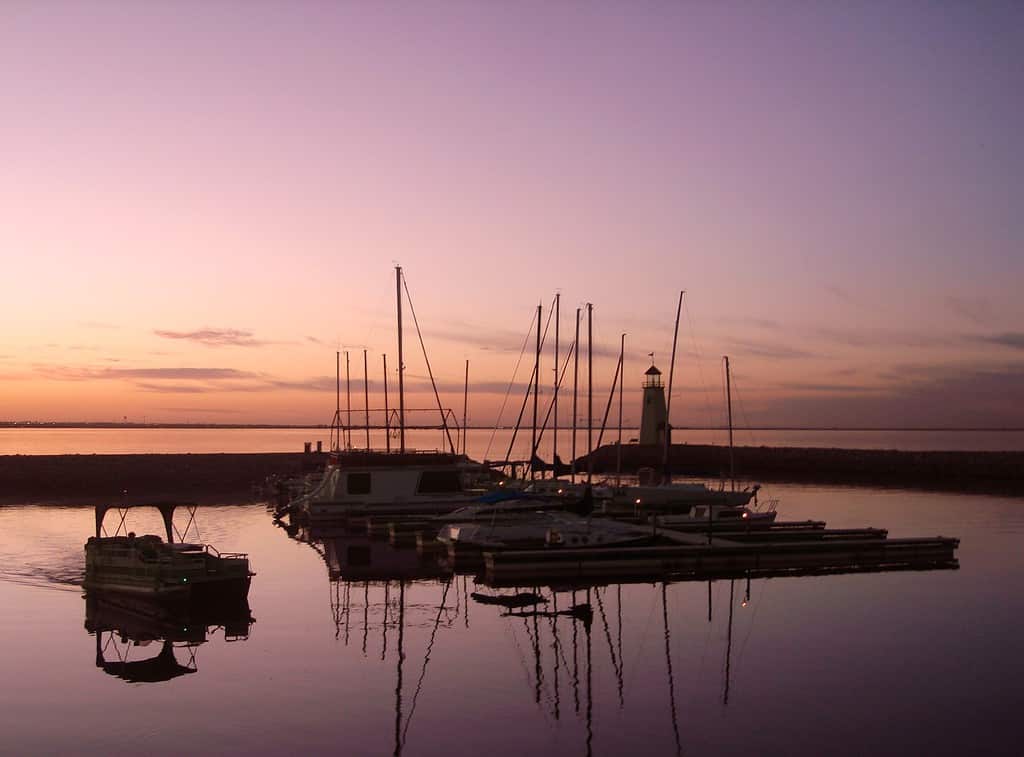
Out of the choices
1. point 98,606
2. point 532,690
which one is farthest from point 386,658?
point 98,606

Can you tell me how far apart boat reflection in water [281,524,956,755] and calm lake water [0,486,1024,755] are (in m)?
0.08

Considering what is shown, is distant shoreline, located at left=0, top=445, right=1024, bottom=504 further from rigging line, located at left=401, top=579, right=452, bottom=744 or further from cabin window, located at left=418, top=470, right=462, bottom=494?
rigging line, located at left=401, top=579, right=452, bottom=744

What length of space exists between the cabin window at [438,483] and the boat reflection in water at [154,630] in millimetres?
18483

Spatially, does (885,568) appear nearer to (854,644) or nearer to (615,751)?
(854,644)

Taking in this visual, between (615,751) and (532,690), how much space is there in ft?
9.78

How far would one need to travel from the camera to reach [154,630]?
19.8 m

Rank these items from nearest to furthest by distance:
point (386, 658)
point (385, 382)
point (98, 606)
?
1. point (386, 658)
2. point (98, 606)
3. point (385, 382)

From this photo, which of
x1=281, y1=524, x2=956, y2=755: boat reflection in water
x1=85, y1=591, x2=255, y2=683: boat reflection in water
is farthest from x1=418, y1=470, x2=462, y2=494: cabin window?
x1=85, y1=591, x2=255, y2=683: boat reflection in water

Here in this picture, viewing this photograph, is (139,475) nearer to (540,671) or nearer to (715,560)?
(715,560)

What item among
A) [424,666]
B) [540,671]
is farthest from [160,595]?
[540,671]

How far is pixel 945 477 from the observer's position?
71188 millimetres

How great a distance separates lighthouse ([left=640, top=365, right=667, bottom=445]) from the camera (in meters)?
72.9

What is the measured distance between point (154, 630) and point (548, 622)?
802 cm

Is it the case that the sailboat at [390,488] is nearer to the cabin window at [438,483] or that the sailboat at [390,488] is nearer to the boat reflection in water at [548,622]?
the cabin window at [438,483]
